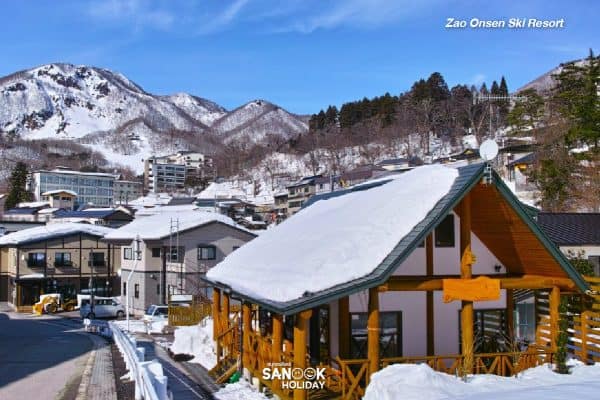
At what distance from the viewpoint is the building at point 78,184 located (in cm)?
14200

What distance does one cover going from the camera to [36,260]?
1800 inches

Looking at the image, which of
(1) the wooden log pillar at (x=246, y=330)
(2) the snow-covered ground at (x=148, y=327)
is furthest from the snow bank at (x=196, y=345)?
(2) the snow-covered ground at (x=148, y=327)

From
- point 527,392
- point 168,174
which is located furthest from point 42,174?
point 527,392

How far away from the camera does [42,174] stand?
143 meters

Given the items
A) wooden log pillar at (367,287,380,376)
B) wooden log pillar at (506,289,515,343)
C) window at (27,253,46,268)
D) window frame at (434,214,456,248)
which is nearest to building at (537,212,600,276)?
wooden log pillar at (506,289,515,343)

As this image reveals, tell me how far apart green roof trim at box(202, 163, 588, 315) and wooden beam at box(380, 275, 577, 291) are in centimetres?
31

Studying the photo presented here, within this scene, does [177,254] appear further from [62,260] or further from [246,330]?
[246,330]

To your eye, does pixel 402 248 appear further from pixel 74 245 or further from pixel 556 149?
pixel 74 245

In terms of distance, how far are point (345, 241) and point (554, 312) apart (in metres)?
5.02

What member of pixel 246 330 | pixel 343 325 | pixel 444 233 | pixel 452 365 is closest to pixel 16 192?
pixel 246 330

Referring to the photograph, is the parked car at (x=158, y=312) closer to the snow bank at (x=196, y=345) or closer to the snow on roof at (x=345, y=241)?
the snow bank at (x=196, y=345)

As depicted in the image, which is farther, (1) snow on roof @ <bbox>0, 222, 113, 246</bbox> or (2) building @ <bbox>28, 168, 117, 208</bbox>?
(2) building @ <bbox>28, 168, 117, 208</bbox>

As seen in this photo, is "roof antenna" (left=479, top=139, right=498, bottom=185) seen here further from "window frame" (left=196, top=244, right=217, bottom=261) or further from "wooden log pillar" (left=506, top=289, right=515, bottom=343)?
"window frame" (left=196, top=244, right=217, bottom=261)

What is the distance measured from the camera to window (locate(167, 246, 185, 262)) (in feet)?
131
